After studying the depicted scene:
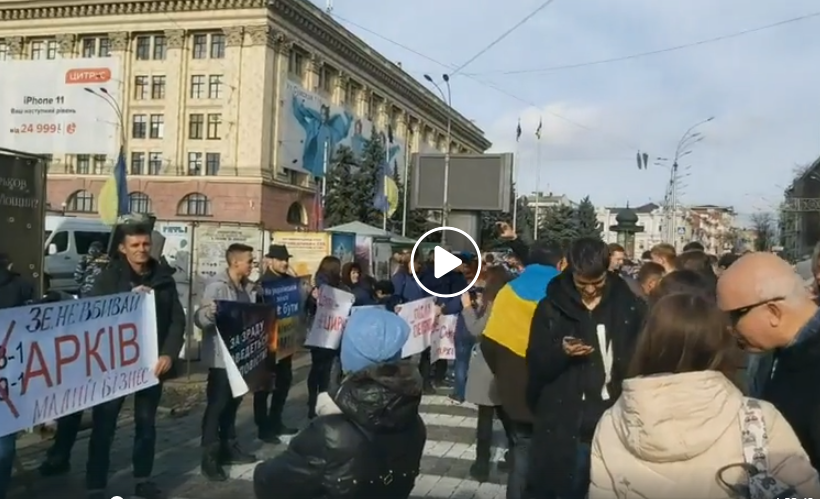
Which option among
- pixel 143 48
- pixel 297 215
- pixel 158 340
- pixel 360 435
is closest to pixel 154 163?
pixel 143 48

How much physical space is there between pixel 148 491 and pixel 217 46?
48.9 m

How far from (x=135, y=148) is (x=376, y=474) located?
5376cm

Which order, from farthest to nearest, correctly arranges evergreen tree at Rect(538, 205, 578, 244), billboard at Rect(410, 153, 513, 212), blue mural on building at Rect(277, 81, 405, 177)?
1. evergreen tree at Rect(538, 205, 578, 244)
2. blue mural on building at Rect(277, 81, 405, 177)
3. billboard at Rect(410, 153, 513, 212)

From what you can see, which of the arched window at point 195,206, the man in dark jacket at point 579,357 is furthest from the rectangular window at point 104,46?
the man in dark jacket at point 579,357

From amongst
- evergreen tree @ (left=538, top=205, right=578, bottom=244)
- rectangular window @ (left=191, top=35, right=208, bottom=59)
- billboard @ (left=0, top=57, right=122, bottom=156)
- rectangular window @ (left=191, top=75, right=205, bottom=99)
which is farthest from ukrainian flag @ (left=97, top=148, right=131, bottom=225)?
evergreen tree @ (left=538, top=205, right=578, bottom=244)

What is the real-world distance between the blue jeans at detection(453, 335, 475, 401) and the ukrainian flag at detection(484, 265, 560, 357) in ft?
16.0

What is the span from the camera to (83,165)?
5278cm

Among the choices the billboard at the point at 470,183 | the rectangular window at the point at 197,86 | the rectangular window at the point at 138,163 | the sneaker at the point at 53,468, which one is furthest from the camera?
the rectangular window at the point at 138,163

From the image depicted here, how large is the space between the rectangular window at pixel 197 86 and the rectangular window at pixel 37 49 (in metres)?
11.0

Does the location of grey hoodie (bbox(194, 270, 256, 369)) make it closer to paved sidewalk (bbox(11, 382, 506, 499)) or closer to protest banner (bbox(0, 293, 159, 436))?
protest banner (bbox(0, 293, 159, 436))

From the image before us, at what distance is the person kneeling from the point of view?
2738 mm

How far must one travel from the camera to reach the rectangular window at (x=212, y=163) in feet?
168

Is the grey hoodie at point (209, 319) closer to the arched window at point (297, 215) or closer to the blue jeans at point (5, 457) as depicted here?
the blue jeans at point (5, 457)

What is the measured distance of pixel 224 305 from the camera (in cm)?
693
